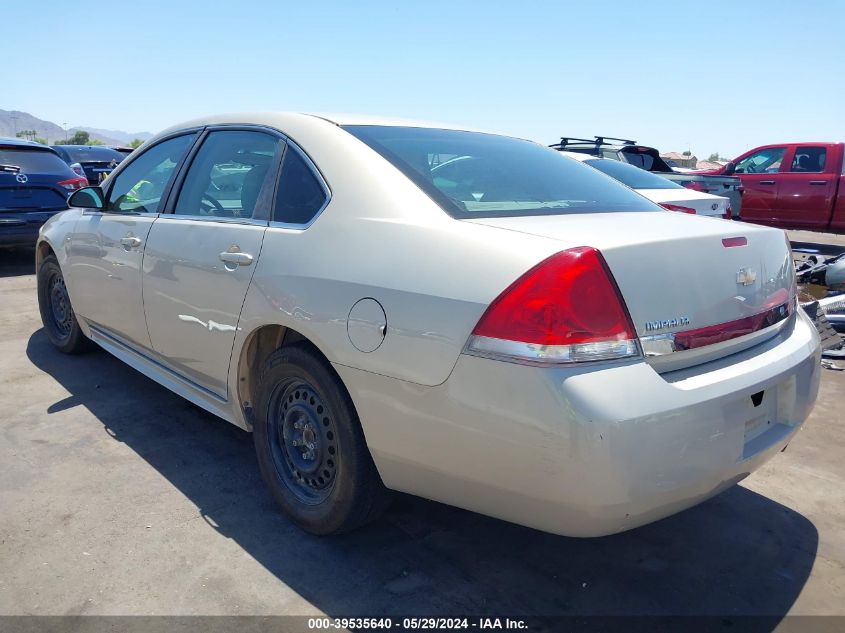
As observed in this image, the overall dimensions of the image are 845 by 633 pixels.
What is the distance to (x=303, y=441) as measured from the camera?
2674 mm

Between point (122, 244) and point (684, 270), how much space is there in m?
2.86

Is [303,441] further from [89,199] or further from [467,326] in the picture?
[89,199]

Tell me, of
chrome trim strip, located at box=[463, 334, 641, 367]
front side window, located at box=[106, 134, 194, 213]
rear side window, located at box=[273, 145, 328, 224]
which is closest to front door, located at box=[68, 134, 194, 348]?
front side window, located at box=[106, 134, 194, 213]

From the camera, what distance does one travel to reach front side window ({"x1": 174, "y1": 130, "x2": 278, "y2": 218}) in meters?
2.97

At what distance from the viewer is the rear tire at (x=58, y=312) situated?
4621mm

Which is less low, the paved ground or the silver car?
the silver car

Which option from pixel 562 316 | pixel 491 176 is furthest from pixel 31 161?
pixel 562 316

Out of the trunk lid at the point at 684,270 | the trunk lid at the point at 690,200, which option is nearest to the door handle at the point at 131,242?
the trunk lid at the point at 684,270

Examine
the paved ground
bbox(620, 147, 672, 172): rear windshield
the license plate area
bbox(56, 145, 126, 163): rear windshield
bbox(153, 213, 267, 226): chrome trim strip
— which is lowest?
the paved ground

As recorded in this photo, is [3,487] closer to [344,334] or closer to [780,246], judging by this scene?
[344,334]

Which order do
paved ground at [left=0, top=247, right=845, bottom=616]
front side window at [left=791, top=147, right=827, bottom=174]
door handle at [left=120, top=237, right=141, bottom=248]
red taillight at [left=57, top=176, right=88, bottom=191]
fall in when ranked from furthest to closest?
1. front side window at [left=791, top=147, right=827, bottom=174]
2. red taillight at [left=57, top=176, right=88, bottom=191]
3. door handle at [left=120, top=237, right=141, bottom=248]
4. paved ground at [left=0, top=247, right=845, bottom=616]

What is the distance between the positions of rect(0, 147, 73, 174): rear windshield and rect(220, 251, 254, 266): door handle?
255 inches

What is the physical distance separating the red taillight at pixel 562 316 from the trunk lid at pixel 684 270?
0.05 meters

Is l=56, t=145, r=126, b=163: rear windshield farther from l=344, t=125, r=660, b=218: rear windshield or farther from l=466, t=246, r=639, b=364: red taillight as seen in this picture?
l=466, t=246, r=639, b=364: red taillight
